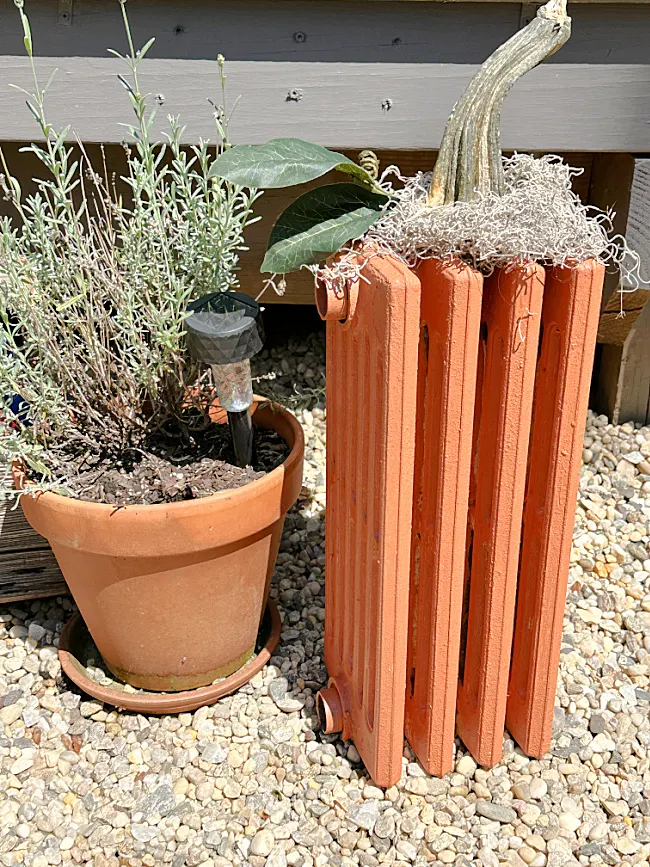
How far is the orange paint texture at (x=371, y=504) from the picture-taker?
1.42 m

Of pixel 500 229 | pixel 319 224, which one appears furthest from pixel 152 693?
pixel 500 229

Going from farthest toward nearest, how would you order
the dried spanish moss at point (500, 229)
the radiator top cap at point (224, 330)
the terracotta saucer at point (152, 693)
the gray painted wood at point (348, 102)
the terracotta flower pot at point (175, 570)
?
the gray painted wood at point (348, 102), the terracotta saucer at point (152, 693), the terracotta flower pot at point (175, 570), the radiator top cap at point (224, 330), the dried spanish moss at point (500, 229)

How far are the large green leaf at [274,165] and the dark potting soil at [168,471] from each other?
684 mm

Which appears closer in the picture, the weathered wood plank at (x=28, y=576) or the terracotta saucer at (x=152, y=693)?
the terracotta saucer at (x=152, y=693)

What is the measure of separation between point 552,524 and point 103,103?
1.56 meters

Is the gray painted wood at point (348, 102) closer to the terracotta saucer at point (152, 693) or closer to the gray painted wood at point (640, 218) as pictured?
the gray painted wood at point (640, 218)

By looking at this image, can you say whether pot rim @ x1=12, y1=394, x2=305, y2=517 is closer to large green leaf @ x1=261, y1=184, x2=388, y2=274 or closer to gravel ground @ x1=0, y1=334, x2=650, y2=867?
gravel ground @ x1=0, y1=334, x2=650, y2=867

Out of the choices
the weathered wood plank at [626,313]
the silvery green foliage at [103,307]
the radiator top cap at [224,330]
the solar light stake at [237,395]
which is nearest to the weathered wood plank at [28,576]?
the silvery green foliage at [103,307]

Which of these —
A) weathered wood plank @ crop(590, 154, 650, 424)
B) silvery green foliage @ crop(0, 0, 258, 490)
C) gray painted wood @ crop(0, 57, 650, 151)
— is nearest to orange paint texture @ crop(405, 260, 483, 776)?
silvery green foliage @ crop(0, 0, 258, 490)

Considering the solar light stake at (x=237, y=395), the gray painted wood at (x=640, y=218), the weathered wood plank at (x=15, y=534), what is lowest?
the weathered wood plank at (x=15, y=534)

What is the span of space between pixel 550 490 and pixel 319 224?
2.25 ft

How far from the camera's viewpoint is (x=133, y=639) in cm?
194

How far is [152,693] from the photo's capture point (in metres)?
2.05

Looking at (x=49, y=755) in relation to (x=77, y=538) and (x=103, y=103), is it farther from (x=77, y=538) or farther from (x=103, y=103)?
(x=103, y=103)
